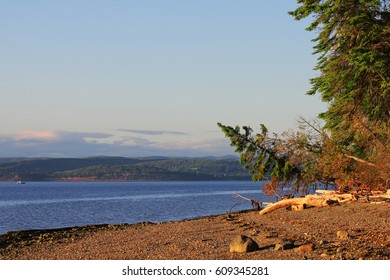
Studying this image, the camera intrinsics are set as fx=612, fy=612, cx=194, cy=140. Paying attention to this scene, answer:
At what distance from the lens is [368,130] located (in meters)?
29.7

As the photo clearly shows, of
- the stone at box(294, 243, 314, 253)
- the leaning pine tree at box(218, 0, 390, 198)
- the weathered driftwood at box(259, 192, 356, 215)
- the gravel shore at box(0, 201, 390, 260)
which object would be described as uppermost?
the leaning pine tree at box(218, 0, 390, 198)

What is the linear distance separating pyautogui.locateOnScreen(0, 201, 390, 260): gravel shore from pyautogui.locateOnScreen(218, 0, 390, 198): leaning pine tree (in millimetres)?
2246

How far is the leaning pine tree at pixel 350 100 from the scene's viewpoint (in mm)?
28875

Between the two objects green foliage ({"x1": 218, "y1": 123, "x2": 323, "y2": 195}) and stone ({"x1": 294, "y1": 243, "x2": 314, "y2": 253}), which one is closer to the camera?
stone ({"x1": 294, "y1": 243, "x2": 314, "y2": 253})

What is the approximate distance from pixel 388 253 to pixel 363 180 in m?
15.2

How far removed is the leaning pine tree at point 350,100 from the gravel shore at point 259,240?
7.37 ft

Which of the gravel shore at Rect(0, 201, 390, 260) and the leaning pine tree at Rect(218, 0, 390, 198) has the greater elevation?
the leaning pine tree at Rect(218, 0, 390, 198)

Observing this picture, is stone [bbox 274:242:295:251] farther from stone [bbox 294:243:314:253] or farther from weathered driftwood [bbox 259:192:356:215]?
weathered driftwood [bbox 259:192:356:215]

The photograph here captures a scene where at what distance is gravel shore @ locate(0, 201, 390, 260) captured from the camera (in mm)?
16859

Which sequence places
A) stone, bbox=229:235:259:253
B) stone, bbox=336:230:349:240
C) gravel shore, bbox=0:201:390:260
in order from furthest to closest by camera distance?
stone, bbox=336:230:349:240 → stone, bbox=229:235:259:253 → gravel shore, bbox=0:201:390:260

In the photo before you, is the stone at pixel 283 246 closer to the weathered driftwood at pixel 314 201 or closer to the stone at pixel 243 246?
the stone at pixel 243 246

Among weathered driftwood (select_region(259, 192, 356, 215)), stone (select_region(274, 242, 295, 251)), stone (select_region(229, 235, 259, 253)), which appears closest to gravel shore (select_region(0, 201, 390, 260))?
stone (select_region(274, 242, 295, 251))

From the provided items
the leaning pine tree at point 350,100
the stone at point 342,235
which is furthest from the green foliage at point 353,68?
the stone at point 342,235
